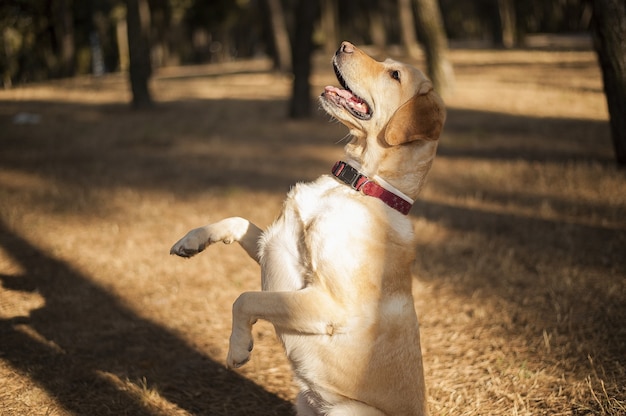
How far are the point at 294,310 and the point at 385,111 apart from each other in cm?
127

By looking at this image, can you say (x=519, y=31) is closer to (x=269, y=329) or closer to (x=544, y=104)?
(x=544, y=104)

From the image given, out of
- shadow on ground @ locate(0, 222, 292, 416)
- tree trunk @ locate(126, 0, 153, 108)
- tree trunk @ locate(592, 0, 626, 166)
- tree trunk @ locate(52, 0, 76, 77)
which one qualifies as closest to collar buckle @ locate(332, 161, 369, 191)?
shadow on ground @ locate(0, 222, 292, 416)

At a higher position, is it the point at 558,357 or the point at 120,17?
the point at 120,17

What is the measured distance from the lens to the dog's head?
326 centimetres

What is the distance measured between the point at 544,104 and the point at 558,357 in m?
11.6

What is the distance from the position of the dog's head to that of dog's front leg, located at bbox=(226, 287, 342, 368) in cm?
82

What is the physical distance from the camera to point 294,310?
2.93 meters

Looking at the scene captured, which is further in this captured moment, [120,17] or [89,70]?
[89,70]

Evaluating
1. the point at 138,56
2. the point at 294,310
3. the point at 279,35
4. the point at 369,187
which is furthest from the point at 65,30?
the point at 294,310

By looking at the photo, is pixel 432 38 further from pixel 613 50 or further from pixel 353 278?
pixel 353 278

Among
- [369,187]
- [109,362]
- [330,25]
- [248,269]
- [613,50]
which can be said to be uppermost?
[330,25]

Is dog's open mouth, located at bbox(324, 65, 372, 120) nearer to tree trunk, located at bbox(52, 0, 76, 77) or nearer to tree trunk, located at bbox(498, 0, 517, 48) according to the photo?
tree trunk, located at bbox(52, 0, 76, 77)

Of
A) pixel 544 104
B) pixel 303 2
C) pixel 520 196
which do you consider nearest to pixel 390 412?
pixel 520 196

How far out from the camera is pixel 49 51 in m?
36.6
